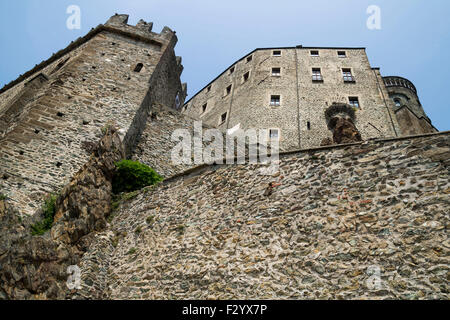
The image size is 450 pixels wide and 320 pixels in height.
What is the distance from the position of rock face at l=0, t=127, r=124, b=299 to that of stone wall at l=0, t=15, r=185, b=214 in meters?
1.06

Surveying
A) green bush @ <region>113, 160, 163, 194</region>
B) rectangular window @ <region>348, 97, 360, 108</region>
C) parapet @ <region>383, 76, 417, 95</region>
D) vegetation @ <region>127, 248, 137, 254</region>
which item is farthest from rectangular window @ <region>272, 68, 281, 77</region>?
vegetation @ <region>127, 248, 137, 254</region>

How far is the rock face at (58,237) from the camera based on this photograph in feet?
19.8

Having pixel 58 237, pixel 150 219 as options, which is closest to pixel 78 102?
pixel 58 237

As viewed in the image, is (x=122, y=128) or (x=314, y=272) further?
(x=122, y=128)

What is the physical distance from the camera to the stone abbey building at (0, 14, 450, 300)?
213 inches

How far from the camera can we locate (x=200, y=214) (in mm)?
7570

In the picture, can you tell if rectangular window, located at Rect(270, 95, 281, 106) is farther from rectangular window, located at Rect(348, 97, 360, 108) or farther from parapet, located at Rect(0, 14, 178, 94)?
parapet, located at Rect(0, 14, 178, 94)

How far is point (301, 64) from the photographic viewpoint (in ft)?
81.8

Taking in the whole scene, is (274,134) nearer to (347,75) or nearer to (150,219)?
(347,75)

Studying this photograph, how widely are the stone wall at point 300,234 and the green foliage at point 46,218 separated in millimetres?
1315

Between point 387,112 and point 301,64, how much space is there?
6805mm

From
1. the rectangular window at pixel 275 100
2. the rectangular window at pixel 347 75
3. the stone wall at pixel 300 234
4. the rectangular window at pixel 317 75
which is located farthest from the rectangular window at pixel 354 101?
the stone wall at pixel 300 234
